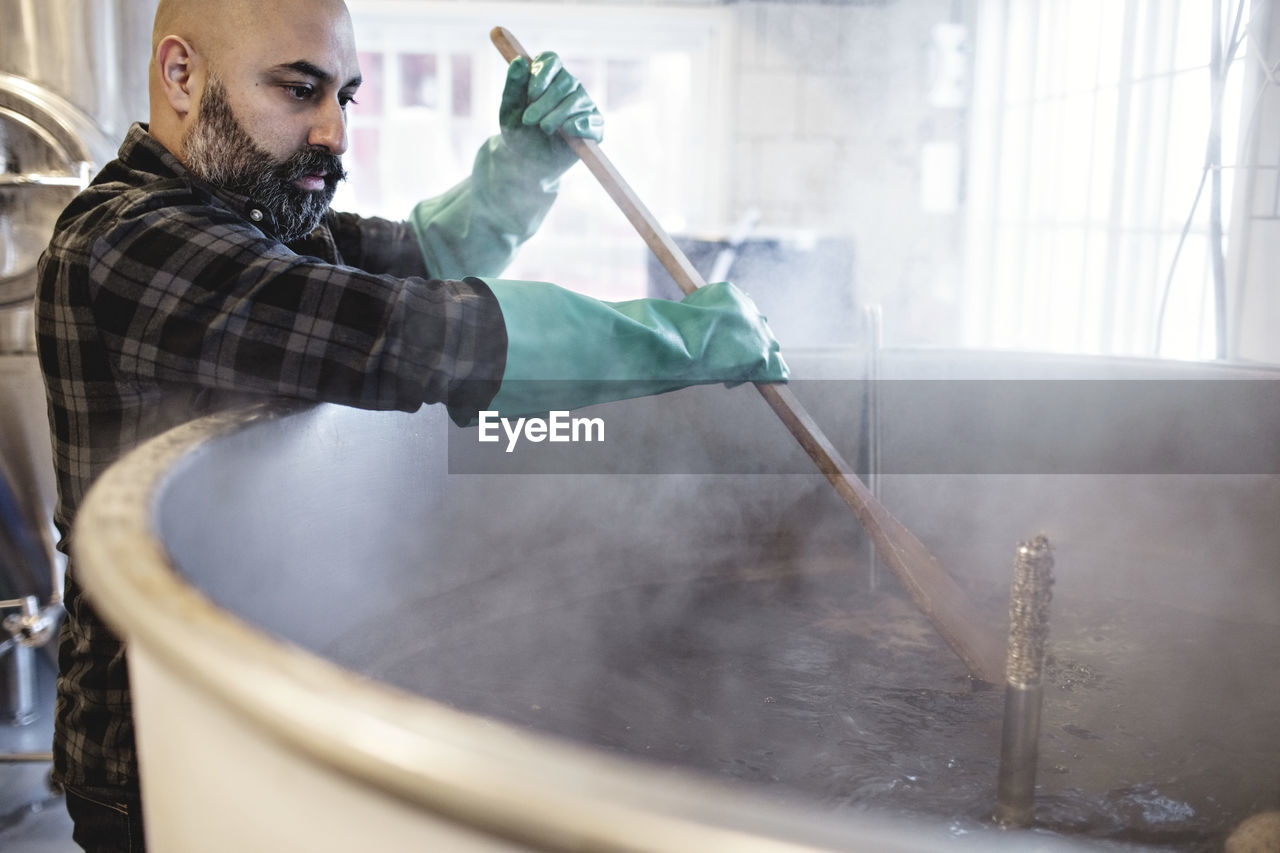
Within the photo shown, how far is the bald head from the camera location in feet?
3.32

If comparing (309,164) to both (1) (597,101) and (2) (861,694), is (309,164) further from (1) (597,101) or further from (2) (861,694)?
(1) (597,101)

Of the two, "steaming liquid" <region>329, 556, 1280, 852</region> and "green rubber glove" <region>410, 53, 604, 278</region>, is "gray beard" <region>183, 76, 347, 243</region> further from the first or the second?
"steaming liquid" <region>329, 556, 1280, 852</region>

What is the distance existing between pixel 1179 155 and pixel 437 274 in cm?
239

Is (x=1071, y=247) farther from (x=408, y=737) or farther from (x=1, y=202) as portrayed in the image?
(x=408, y=737)

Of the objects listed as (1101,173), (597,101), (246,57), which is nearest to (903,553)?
(246,57)

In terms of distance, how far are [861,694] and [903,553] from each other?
0.63 feet

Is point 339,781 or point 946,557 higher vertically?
point 339,781

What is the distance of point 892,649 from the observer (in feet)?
→ 3.94

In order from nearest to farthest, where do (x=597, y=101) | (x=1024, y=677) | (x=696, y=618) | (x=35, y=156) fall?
(x=1024, y=677), (x=696, y=618), (x=35, y=156), (x=597, y=101)

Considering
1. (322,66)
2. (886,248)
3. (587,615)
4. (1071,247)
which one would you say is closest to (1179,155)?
(1071,247)

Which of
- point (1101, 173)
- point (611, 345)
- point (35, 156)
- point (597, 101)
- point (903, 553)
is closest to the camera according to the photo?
point (611, 345)

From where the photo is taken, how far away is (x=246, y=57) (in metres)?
1.02

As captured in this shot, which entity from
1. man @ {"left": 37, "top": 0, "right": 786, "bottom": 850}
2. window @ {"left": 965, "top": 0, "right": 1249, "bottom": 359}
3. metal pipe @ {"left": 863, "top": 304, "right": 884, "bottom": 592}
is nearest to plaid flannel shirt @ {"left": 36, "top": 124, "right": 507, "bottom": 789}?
man @ {"left": 37, "top": 0, "right": 786, "bottom": 850}

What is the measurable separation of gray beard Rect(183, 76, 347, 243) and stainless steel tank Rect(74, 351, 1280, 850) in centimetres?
24
